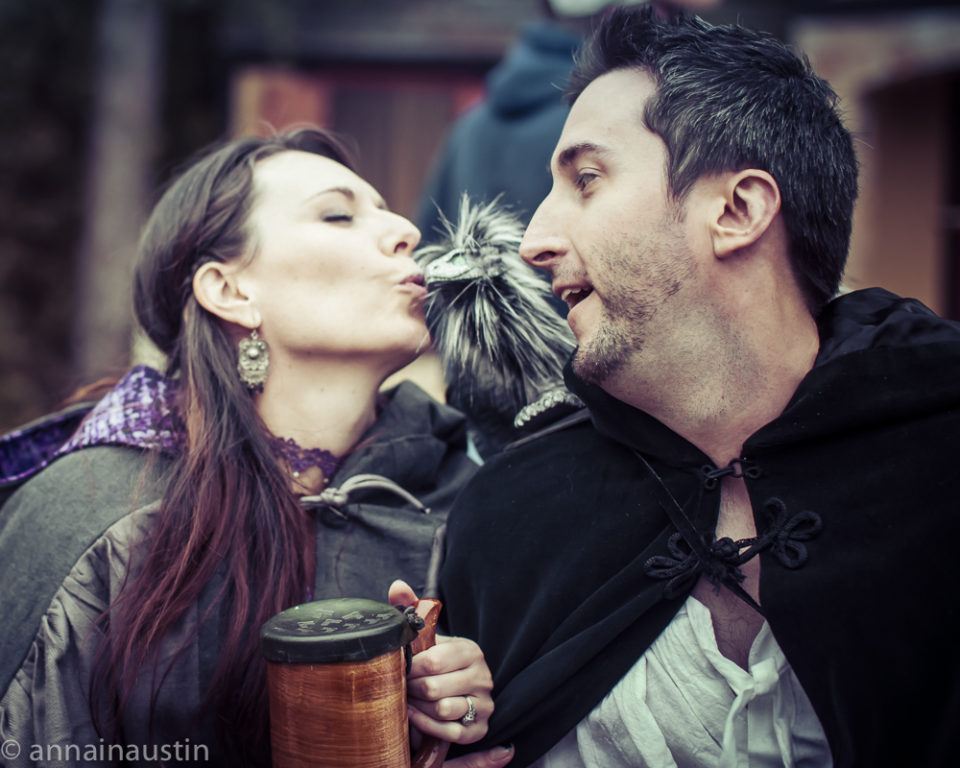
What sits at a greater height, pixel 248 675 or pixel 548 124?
pixel 548 124

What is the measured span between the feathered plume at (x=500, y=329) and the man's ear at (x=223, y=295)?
53 cm

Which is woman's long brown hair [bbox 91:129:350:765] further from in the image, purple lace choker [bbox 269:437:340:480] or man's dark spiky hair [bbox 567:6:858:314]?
man's dark spiky hair [bbox 567:6:858:314]

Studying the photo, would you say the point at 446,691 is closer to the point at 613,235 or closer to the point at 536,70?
the point at 613,235

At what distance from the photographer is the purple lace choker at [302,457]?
94.8 inches

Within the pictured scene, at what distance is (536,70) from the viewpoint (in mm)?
3389

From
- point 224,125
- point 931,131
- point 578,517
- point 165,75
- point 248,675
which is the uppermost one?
point 165,75

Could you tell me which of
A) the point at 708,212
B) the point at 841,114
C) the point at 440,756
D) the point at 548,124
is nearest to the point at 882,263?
the point at 548,124

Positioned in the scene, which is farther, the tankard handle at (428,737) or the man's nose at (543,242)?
the man's nose at (543,242)

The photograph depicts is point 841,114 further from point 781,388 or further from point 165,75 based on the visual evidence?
point 165,75

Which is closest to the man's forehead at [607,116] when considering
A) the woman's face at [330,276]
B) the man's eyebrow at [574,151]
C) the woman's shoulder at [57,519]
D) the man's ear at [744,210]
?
the man's eyebrow at [574,151]

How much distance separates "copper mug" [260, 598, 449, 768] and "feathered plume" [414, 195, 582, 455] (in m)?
0.80

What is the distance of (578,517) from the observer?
1978 millimetres

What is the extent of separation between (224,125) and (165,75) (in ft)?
1.81

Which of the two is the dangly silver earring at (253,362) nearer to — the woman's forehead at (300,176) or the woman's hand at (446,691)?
the woman's forehead at (300,176)
